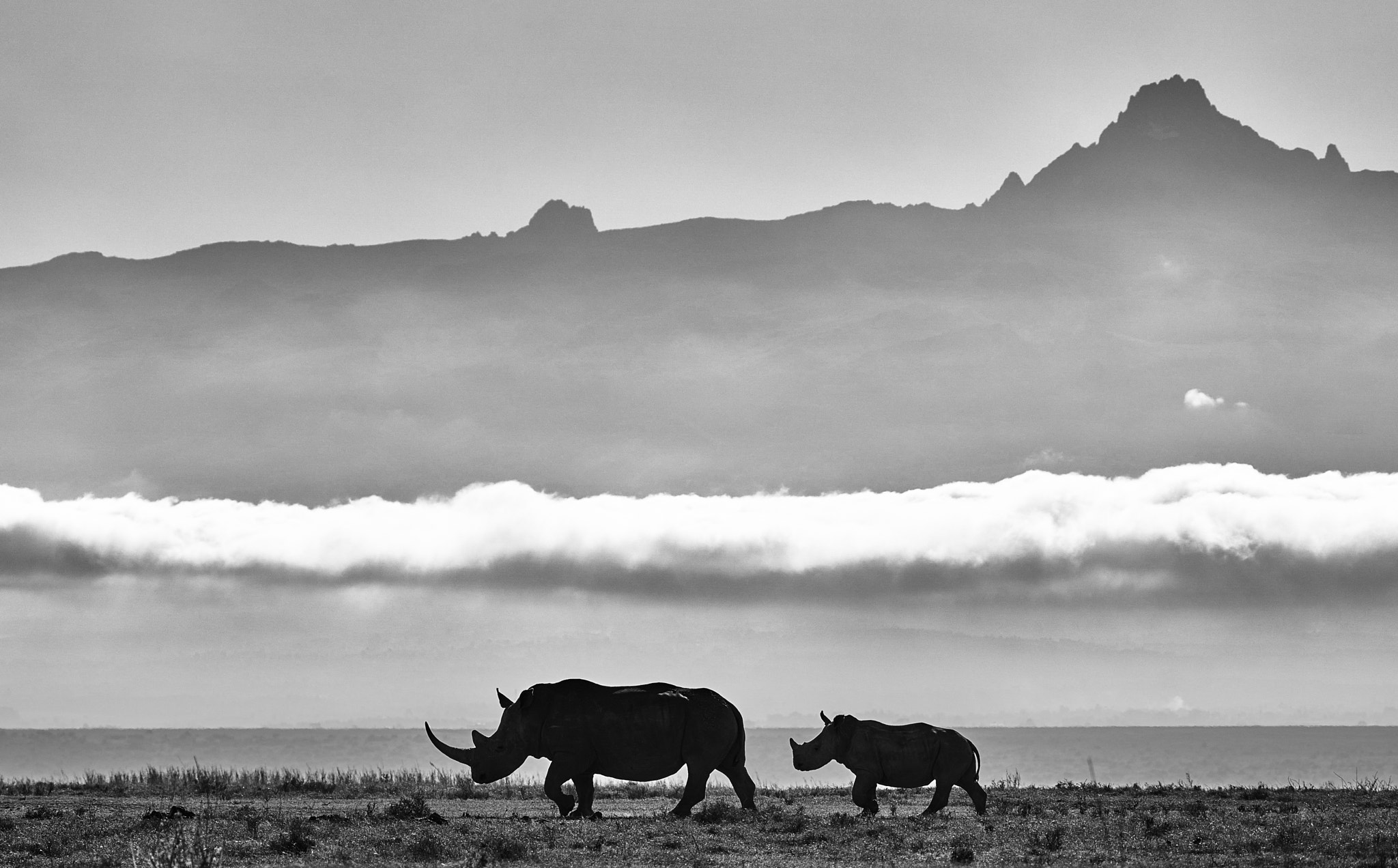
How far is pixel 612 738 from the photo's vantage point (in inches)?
1033

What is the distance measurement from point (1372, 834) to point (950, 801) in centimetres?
1110

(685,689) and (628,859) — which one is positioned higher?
(685,689)

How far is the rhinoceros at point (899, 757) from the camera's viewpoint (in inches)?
1054

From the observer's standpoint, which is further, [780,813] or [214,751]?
[214,751]

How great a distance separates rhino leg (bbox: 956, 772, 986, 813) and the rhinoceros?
12 mm

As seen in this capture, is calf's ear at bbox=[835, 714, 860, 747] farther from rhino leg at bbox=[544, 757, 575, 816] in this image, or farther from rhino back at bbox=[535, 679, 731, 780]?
rhino leg at bbox=[544, 757, 575, 816]

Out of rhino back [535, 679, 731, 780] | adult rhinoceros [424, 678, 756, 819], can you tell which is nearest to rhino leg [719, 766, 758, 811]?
adult rhinoceros [424, 678, 756, 819]

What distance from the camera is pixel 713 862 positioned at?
731 inches

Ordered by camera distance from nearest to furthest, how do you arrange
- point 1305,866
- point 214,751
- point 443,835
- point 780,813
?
point 1305,866 < point 443,835 < point 780,813 < point 214,751

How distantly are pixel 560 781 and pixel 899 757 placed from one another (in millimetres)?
6054

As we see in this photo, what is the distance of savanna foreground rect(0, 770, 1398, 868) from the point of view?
61.6 feet

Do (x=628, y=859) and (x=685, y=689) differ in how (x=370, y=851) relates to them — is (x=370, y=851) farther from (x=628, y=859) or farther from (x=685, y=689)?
(x=685, y=689)

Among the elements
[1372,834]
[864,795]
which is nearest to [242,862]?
[864,795]

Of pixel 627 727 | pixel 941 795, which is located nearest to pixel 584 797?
pixel 627 727
